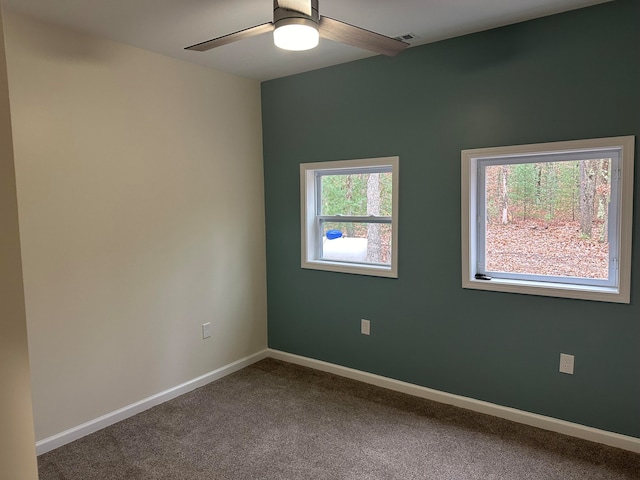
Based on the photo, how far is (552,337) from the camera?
282 centimetres

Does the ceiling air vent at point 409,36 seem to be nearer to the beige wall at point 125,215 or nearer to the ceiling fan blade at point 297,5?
the ceiling fan blade at point 297,5

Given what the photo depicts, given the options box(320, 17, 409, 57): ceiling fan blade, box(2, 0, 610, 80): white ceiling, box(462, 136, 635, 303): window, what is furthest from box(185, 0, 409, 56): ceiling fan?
box(462, 136, 635, 303): window

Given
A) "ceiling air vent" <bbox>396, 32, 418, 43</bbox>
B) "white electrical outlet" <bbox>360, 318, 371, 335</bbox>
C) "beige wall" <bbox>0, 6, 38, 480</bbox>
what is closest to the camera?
"beige wall" <bbox>0, 6, 38, 480</bbox>

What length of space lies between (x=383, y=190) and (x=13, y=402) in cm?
293

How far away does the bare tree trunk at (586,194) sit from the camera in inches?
108

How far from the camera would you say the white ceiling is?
2.43m

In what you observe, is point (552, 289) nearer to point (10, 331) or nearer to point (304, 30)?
point (304, 30)

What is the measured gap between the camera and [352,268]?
3.68 m

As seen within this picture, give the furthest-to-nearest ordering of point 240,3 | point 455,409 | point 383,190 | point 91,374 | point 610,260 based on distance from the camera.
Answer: point 383,190, point 455,409, point 91,374, point 610,260, point 240,3

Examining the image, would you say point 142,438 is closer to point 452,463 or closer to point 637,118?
point 452,463

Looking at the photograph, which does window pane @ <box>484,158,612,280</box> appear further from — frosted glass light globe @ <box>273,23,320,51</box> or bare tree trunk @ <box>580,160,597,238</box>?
frosted glass light globe @ <box>273,23,320,51</box>

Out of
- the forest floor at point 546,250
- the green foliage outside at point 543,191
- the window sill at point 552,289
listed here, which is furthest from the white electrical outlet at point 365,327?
the green foliage outside at point 543,191

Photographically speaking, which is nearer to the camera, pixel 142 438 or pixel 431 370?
pixel 142 438

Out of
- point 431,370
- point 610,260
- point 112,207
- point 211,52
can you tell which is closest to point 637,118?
point 610,260
